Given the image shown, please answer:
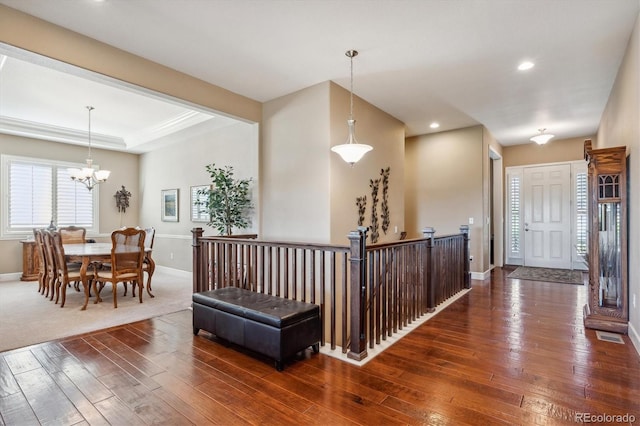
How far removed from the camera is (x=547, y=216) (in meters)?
7.66

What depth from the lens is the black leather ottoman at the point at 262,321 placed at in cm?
260

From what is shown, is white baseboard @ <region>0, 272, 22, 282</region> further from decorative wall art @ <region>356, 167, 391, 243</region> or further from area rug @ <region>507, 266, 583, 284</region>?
area rug @ <region>507, 266, 583, 284</region>

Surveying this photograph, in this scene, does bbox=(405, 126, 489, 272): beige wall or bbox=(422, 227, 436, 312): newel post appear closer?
bbox=(422, 227, 436, 312): newel post

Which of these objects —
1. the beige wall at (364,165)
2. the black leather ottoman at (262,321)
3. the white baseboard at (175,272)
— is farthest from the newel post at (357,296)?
the white baseboard at (175,272)

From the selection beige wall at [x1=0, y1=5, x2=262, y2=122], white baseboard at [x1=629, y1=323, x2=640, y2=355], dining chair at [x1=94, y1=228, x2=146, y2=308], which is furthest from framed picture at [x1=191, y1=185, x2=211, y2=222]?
white baseboard at [x1=629, y1=323, x2=640, y2=355]

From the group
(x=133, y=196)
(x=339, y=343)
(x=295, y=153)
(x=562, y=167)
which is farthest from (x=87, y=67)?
(x=562, y=167)

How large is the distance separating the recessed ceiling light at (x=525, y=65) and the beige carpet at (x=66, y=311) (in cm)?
534

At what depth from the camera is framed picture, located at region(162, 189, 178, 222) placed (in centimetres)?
713

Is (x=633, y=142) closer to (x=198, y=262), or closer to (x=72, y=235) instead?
(x=198, y=262)

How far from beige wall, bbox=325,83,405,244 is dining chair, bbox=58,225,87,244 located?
5593mm

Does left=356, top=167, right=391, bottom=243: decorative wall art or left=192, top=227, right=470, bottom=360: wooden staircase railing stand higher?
left=356, top=167, right=391, bottom=243: decorative wall art

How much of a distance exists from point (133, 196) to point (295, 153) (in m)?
5.77

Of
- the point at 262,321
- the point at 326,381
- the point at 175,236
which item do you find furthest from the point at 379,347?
the point at 175,236

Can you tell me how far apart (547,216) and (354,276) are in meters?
7.05
